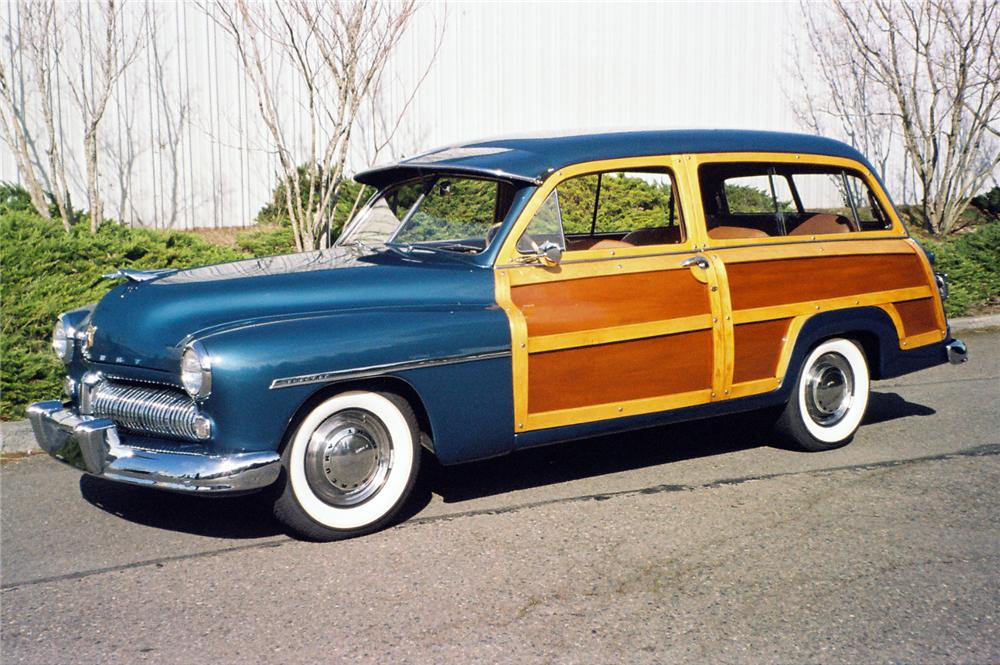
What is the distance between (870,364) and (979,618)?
2652mm

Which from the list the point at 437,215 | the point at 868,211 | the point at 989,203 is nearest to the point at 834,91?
the point at 989,203

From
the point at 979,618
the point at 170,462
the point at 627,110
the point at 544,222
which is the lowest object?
the point at 979,618

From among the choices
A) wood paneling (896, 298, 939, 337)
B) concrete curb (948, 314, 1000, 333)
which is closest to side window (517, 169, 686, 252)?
wood paneling (896, 298, 939, 337)

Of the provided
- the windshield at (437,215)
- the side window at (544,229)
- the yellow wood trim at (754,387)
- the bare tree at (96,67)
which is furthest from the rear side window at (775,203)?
the bare tree at (96,67)

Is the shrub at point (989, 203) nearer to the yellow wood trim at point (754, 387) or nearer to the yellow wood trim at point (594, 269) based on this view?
the yellow wood trim at point (754, 387)

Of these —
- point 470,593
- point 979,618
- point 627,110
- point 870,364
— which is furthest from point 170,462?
point 627,110

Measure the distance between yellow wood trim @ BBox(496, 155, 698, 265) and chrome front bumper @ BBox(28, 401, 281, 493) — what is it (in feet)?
4.99

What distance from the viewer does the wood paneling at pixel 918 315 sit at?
609 centimetres

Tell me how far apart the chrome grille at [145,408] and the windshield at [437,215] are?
1.53 meters

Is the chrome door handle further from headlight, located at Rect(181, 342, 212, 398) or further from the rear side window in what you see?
headlight, located at Rect(181, 342, 212, 398)

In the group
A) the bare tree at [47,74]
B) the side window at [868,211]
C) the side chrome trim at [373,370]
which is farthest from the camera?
the bare tree at [47,74]

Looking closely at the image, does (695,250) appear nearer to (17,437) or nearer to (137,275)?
(137,275)

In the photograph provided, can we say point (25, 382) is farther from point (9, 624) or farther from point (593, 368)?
point (593, 368)

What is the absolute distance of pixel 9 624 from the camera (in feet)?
12.1
